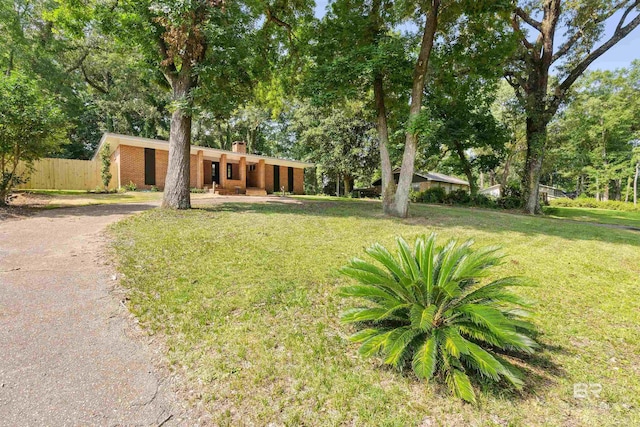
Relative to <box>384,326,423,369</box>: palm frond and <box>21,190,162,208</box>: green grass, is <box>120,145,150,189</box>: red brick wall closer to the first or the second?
<box>21,190,162,208</box>: green grass

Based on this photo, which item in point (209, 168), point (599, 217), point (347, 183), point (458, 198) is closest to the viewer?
point (599, 217)

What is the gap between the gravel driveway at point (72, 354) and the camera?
194cm

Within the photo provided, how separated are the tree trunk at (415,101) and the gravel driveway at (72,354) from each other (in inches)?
322

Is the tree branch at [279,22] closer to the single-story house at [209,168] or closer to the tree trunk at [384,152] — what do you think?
the tree trunk at [384,152]

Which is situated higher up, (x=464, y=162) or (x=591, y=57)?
(x=591, y=57)

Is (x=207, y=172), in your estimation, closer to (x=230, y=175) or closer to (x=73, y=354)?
(x=230, y=175)

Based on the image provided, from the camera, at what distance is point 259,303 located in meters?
3.47

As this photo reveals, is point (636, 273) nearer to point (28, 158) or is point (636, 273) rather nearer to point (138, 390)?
point (138, 390)

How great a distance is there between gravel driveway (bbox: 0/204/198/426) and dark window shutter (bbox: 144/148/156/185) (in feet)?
49.9

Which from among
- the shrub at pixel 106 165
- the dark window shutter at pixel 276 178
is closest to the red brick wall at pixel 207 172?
the dark window shutter at pixel 276 178

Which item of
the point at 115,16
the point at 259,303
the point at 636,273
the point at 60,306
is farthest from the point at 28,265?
the point at 636,273

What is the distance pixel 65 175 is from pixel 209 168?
8.64m

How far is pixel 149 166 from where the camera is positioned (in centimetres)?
1844

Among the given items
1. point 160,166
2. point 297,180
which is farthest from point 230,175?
point 297,180
